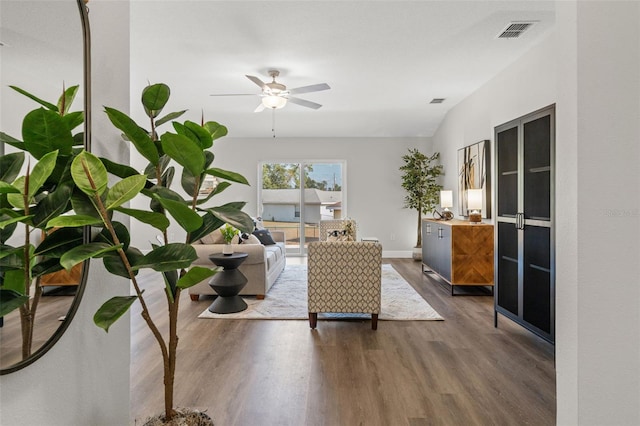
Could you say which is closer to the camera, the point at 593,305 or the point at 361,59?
the point at 593,305

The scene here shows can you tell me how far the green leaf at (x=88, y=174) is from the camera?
0.83 m

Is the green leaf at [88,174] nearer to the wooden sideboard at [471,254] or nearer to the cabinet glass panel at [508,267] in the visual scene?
the cabinet glass panel at [508,267]

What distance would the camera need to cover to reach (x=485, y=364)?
8.49 ft

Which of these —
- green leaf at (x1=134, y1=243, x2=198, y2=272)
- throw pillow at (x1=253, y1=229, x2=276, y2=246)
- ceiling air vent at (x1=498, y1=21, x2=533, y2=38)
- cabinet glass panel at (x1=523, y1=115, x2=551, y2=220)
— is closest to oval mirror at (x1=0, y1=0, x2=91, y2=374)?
green leaf at (x1=134, y1=243, x2=198, y2=272)

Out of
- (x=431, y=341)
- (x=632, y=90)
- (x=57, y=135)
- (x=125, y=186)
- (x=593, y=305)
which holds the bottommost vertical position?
(x=431, y=341)

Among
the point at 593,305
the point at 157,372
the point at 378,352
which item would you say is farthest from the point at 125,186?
the point at 378,352

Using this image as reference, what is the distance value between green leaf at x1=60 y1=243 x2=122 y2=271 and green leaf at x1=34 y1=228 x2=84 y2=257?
4.7 inches

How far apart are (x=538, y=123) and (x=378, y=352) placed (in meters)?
2.14

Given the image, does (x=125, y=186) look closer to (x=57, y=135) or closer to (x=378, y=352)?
(x=57, y=135)

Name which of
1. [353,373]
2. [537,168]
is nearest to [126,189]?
[353,373]

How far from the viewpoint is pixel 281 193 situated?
305 inches

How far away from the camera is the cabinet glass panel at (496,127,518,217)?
10.2ft

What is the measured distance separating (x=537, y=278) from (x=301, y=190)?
5.44 m

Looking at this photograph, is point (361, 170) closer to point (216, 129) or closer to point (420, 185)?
point (420, 185)
